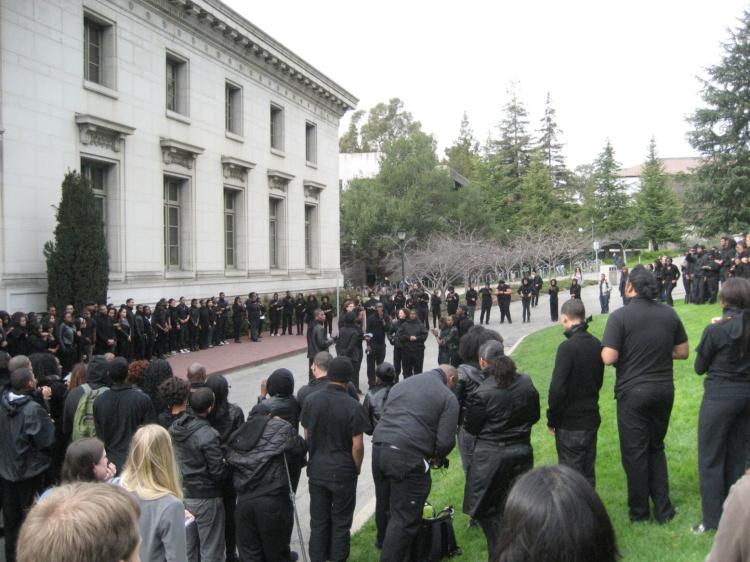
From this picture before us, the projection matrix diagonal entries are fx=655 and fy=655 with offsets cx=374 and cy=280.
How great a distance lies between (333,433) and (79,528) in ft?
11.7

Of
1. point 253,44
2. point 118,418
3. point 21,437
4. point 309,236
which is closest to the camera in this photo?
point 21,437

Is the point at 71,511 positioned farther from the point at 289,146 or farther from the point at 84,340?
the point at 289,146

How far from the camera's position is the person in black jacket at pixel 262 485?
4.99 metres

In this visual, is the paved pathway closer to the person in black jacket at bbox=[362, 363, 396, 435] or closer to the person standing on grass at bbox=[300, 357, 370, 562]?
the person standing on grass at bbox=[300, 357, 370, 562]

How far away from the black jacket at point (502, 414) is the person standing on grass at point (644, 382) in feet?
2.95

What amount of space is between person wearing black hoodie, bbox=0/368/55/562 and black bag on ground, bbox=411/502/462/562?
3369mm

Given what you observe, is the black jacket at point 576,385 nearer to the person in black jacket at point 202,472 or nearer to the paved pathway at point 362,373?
the paved pathway at point 362,373

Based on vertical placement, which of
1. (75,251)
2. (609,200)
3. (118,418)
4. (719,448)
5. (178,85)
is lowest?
(719,448)

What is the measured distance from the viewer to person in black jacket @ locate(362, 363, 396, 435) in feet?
21.1

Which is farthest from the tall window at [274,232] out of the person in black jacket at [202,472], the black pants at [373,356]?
the person in black jacket at [202,472]

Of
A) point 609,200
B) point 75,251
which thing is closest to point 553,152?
point 609,200

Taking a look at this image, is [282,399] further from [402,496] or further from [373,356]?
[373,356]

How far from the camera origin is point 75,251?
696 inches

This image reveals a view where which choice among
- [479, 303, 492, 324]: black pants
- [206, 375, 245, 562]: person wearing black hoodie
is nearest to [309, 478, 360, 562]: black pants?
[206, 375, 245, 562]: person wearing black hoodie
